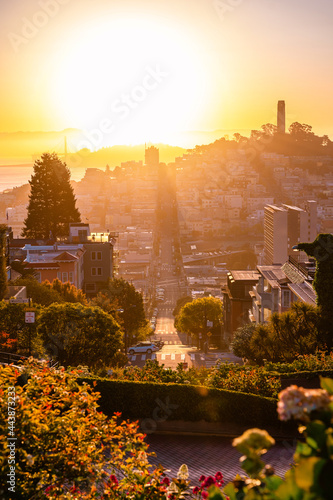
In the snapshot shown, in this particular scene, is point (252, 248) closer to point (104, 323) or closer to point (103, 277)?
point (103, 277)

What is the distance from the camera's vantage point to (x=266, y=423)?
8281 millimetres

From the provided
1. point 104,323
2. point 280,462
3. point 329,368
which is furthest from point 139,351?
point 280,462

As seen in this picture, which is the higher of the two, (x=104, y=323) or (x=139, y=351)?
(x=104, y=323)

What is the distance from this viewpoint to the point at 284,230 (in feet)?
300

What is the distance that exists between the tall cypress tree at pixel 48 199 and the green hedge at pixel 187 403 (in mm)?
23674

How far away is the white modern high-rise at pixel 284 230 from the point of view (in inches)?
3575

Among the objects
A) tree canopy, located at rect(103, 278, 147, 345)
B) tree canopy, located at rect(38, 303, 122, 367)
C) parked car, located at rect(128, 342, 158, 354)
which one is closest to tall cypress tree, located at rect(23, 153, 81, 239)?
tree canopy, located at rect(103, 278, 147, 345)

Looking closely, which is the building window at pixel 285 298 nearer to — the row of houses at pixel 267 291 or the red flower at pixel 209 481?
the row of houses at pixel 267 291

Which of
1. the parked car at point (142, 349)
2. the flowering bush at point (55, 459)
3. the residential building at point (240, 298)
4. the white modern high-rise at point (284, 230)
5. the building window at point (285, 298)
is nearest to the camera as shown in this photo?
the flowering bush at point (55, 459)

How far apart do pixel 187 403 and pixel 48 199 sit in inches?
954

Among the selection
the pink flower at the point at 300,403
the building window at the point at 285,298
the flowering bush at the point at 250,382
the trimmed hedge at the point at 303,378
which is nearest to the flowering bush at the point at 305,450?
the pink flower at the point at 300,403

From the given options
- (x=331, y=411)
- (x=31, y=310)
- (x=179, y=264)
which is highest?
(x=331, y=411)

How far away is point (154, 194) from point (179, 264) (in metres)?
47.6

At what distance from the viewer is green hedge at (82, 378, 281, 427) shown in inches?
325
